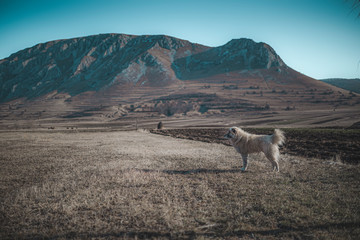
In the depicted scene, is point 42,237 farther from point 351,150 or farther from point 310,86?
point 310,86

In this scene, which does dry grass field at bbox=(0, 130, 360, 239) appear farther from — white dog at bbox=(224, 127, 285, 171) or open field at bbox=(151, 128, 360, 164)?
open field at bbox=(151, 128, 360, 164)

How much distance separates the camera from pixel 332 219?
4578mm

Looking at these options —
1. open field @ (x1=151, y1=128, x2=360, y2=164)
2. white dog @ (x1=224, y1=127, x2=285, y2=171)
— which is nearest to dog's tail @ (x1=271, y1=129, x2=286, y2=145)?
white dog @ (x1=224, y1=127, x2=285, y2=171)

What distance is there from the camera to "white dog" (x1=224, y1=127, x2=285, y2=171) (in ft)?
29.5

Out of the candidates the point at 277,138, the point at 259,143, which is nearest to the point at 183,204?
the point at 259,143

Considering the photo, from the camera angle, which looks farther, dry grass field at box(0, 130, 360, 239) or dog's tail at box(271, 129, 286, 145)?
dog's tail at box(271, 129, 286, 145)

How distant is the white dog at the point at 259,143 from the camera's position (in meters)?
8.99

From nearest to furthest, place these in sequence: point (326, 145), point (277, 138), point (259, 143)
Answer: point (277, 138) < point (259, 143) < point (326, 145)

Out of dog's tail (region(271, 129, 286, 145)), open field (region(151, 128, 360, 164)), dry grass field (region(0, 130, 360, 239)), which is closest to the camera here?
dry grass field (region(0, 130, 360, 239))

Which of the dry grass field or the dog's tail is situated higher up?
the dog's tail

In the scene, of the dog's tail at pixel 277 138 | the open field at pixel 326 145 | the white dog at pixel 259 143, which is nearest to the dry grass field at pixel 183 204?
the white dog at pixel 259 143

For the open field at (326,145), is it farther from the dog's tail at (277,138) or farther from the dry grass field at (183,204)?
the dog's tail at (277,138)

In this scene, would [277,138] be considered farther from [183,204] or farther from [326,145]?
[326,145]

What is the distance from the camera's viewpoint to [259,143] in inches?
367
